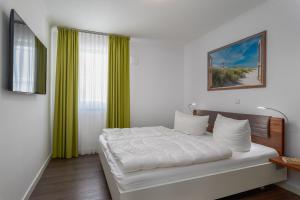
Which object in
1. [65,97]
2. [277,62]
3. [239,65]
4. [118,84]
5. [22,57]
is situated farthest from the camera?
[118,84]

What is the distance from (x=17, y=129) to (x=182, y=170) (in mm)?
1746

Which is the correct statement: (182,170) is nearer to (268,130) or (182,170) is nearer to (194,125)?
(194,125)

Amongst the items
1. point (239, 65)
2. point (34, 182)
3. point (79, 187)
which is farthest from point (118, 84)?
point (239, 65)

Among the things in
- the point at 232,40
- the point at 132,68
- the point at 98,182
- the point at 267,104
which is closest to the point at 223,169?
the point at 267,104

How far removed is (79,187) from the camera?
238 centimetres

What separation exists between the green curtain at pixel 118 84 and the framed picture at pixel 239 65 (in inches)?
72.8

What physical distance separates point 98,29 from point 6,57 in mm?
2407

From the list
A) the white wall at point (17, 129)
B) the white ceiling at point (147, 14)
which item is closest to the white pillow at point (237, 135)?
the white ceiling at point (147, 14)

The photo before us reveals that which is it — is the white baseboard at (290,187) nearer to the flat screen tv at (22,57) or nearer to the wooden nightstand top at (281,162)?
the wooden nightstand top at (281,162)

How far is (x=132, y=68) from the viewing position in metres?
4.25

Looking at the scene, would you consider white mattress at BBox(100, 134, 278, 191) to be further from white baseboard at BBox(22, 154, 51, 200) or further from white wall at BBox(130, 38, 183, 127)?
white wall at BBox(130, 38, 183, 127)

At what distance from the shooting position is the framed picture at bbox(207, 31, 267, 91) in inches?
105

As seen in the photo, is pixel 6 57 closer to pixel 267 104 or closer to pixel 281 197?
pixel 267 104

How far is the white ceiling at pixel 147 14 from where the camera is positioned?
2.66 m
